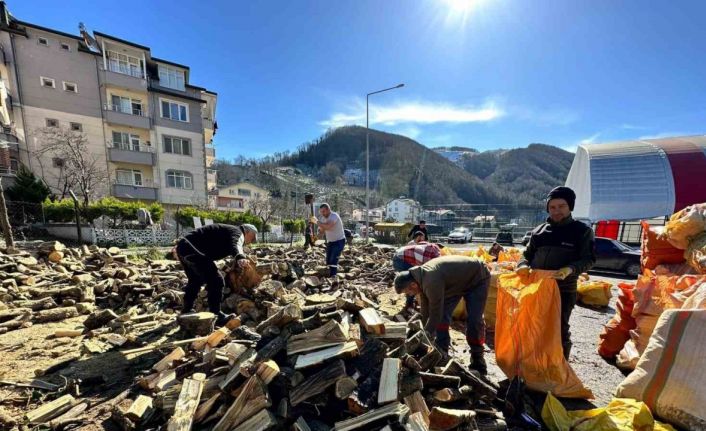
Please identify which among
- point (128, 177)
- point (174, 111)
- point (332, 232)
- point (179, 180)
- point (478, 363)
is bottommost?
point (478, 363)

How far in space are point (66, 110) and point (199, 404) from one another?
2508cm

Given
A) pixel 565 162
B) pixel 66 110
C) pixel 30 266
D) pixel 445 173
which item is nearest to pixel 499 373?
pixel 30 266

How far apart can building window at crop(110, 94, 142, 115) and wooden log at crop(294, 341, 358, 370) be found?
978 inches

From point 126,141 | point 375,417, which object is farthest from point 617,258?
point 126,141

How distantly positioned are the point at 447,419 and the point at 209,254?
3120 millimetres

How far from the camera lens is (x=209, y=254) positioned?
3.58 m

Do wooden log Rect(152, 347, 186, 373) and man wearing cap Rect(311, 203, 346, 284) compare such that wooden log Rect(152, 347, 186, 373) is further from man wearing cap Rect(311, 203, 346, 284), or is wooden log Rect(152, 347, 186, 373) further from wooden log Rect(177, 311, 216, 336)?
man wearing cap Rect(311, 203, 346, 284)

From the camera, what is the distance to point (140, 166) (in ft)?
66.9

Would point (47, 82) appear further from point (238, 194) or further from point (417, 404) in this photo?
point (238, 194)

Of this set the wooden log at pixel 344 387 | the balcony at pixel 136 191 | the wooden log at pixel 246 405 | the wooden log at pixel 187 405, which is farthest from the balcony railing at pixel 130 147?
the wooden log at pixel 344 387

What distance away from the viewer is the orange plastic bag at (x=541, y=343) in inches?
96.0

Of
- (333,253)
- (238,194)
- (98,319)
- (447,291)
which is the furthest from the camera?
(238,194)

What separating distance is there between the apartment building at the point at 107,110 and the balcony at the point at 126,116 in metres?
0.06

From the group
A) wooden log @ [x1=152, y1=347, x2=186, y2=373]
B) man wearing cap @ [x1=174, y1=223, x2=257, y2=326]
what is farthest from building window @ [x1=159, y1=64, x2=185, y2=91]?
wooden log @ [x1=152, y1=347, x2=186, y2=373]
